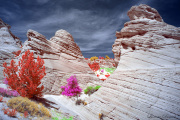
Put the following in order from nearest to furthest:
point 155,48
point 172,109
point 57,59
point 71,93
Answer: point 172,109 < point 155,48 < point 71,93 < point 57,59

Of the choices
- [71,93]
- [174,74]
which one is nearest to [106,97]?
[71,93]

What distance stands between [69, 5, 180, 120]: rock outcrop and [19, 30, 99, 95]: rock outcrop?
4.49 metres

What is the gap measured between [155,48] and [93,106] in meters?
8.44

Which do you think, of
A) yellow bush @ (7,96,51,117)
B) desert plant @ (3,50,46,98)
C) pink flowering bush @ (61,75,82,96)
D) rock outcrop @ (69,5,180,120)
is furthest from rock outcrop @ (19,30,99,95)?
yellow bush @ (7,96,51,117)

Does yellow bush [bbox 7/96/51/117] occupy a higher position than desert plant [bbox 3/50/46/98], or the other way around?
desert plant [bbox 3/50/46/98]

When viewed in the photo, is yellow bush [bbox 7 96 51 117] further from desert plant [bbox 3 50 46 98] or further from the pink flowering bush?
the pink flowering bush

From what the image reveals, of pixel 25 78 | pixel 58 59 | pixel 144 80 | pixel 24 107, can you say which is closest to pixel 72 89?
pixel 25 78

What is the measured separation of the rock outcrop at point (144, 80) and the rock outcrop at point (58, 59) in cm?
449

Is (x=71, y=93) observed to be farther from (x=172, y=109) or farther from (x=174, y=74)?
(x=174, y=74)

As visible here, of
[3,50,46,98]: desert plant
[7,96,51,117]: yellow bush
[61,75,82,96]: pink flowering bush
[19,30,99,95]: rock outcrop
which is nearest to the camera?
[7,96,51,117]: yellow bush

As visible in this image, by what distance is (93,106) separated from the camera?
7469mm

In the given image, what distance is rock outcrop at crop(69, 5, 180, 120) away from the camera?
222 inches

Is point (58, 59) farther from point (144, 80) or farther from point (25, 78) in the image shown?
point (144, 80)

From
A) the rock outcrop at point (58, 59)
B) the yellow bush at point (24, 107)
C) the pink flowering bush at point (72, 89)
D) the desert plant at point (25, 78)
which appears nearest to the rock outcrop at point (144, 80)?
the pink flowering bush at point (72, 89)
